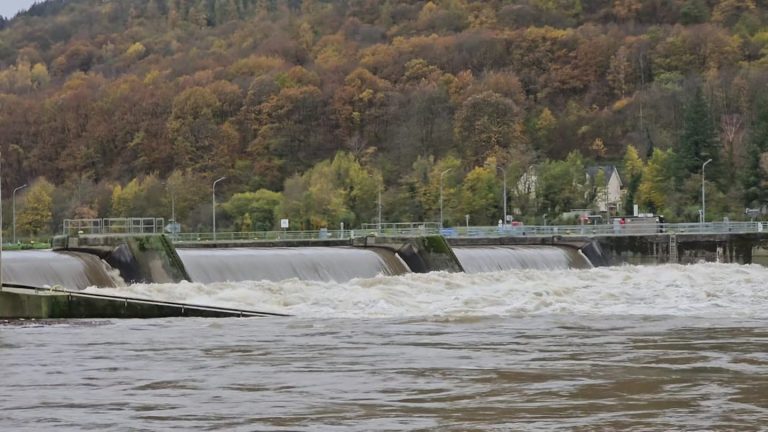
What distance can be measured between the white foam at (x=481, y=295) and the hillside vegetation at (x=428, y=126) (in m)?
40.0

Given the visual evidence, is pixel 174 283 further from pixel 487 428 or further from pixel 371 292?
pixel 487 428

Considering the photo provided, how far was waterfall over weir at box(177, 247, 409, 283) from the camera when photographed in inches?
1788

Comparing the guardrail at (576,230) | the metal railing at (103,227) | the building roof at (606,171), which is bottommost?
the guardrail at (576,230)

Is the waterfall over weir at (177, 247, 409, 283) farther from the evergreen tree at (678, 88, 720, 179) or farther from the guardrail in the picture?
the evergreen tree at (678, 88, 720, 179)

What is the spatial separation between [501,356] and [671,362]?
365 cm

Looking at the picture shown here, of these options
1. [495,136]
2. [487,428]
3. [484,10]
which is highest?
[484,10]

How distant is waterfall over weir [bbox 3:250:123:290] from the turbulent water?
136 centimetres

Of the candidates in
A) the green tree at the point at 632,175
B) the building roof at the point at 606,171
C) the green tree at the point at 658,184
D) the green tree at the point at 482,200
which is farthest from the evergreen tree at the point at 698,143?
the green tree at the point at 482,200

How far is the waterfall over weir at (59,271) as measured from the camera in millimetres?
39875

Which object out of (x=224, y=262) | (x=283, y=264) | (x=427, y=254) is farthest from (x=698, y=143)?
(x=224, y=262)

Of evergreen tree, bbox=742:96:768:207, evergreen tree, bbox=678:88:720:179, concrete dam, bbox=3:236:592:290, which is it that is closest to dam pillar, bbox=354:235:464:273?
concrete dam, bbox=3:236:592:290

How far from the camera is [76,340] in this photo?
30125 mm

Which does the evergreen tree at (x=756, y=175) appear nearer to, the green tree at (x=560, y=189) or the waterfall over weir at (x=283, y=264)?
the green tree at (x=560, y=189)

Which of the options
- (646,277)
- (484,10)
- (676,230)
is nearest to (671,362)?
(646,277)
